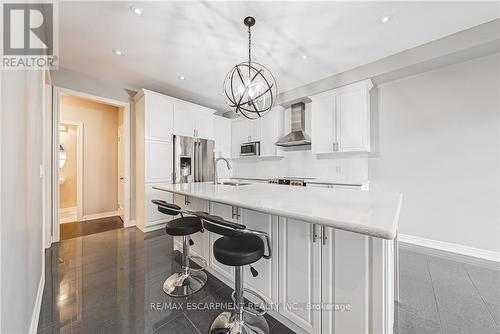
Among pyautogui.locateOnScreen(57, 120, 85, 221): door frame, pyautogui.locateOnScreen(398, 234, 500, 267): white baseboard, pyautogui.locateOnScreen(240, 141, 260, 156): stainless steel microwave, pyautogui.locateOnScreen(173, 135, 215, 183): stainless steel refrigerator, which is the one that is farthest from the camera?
pyautogui.locateOnScreen(240, 141, 260, 156): stainless steel microwave

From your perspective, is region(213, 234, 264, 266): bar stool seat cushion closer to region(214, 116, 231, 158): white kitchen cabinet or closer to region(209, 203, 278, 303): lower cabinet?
region(209, 203, 278, 303): lower cabinet

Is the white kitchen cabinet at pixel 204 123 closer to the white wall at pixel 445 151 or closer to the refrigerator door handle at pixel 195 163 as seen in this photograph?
the refrigerator door handle at pixel 195 163

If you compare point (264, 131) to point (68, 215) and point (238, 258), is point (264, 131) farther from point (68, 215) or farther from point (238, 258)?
point (68, 215)

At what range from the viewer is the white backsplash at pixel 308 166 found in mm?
3578

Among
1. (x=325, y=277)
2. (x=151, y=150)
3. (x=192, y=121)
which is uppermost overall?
(x=192, y=121)

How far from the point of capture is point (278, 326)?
57.2 inches

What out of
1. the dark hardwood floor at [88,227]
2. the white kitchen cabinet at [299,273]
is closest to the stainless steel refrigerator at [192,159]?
the dark hardwood floor at [88,227]

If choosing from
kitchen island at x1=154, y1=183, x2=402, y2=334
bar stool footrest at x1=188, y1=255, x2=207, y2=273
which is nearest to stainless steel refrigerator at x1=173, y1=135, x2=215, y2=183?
bar stool footrest at x1=188, y1=255, x2=207, y2=273

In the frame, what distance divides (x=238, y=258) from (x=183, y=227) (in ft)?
2.69

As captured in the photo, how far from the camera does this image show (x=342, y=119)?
134 inches

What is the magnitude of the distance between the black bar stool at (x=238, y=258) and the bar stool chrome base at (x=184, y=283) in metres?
0.50

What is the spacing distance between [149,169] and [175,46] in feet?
6.93

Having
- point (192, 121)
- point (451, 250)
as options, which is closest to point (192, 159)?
point (192, 121)

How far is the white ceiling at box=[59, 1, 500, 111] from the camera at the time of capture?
1975mm
